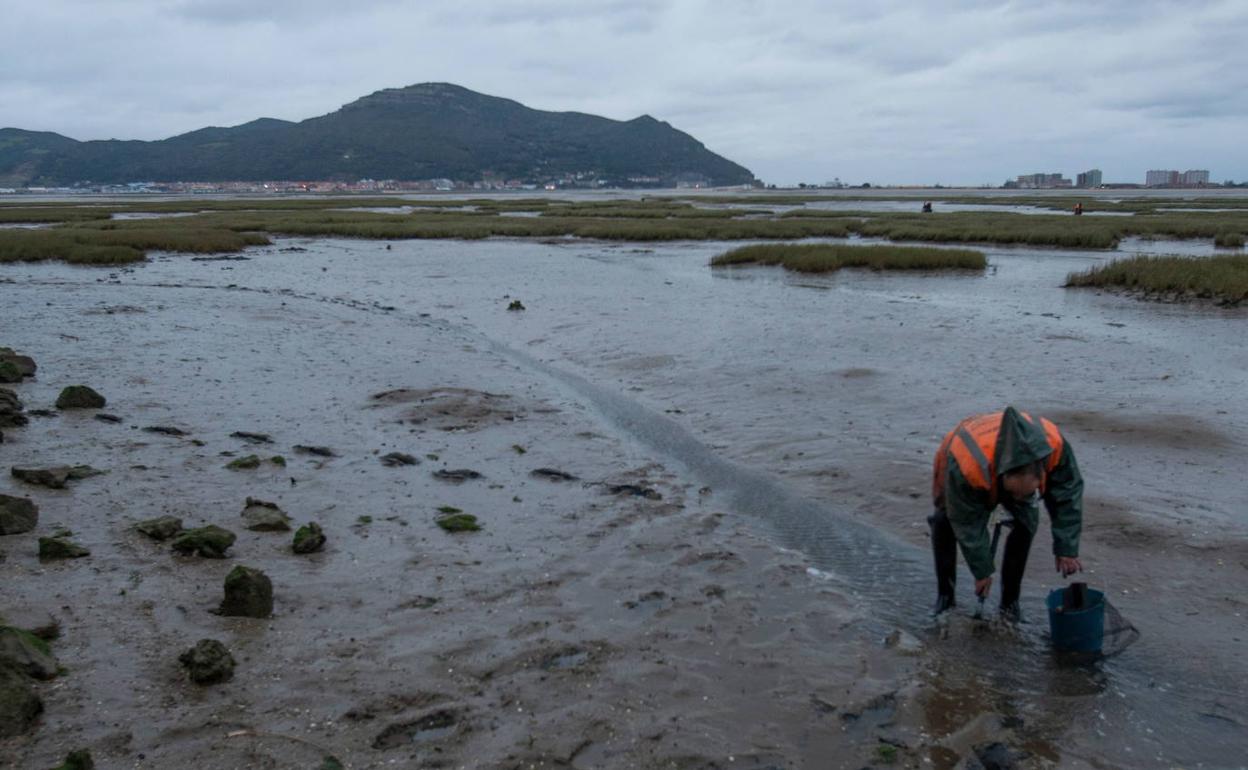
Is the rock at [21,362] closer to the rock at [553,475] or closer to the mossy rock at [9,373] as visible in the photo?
the mossy rock at [9,373]

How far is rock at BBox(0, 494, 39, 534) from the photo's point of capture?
709cm

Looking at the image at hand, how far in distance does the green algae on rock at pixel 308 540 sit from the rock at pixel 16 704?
252 centimetres

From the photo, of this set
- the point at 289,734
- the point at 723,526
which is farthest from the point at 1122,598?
the point at 289,734

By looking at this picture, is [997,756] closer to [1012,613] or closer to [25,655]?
[1012,613]

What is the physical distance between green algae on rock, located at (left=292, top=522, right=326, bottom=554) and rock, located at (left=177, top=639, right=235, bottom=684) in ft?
6.11

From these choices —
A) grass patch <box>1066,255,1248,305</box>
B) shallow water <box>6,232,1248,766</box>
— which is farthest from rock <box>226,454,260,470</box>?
grass patch <box>1066,255,1248,305</box>

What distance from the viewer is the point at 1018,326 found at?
19.7 metres

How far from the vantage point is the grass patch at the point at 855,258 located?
31.5 metres

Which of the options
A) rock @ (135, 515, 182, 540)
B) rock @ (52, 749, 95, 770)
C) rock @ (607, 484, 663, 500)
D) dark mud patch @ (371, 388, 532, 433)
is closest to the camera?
rock @ (52, 749, 95, 770)

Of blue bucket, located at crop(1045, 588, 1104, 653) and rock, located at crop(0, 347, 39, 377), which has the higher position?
rock, located at crop(0, 347, 39, 377)

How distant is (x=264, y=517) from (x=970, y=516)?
5783 millimetres

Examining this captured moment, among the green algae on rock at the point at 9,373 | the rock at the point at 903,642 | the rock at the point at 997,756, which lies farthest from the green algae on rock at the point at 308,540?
the green algae on rock at the point at 9,373

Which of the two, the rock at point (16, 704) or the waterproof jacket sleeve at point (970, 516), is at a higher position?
the waterproof jacket sleeve at point (970, 516)

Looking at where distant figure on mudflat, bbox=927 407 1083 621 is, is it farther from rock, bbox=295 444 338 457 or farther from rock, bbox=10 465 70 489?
rock, bbox=10 465 70 489
